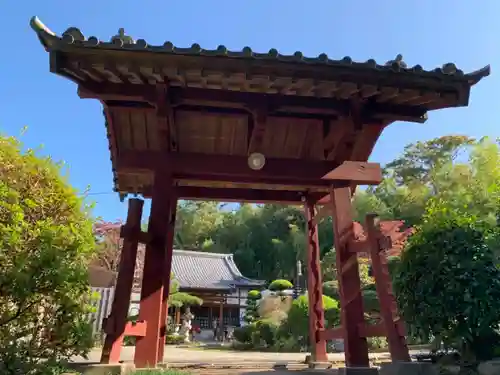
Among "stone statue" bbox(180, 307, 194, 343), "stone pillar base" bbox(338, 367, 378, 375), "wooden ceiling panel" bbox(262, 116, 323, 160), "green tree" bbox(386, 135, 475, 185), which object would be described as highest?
"green tree" bbox(386, 135, 475, 185)

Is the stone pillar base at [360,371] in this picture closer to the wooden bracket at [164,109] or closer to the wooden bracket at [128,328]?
the wooden bracket at [128,328]

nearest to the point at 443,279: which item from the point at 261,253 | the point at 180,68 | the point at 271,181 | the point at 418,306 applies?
the point at 418,306

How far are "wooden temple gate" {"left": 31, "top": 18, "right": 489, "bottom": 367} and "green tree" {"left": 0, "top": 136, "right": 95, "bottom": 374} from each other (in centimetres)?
39

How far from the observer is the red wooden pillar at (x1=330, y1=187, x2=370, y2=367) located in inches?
164

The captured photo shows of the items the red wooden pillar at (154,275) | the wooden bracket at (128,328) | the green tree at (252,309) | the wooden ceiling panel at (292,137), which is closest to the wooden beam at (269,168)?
the red wooden pillar at (154,275)

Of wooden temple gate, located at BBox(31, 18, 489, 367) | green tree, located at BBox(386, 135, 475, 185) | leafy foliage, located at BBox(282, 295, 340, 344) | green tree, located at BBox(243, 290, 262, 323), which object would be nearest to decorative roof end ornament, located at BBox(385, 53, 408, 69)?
wooden temple gate, located at BBox(31, 18, 489, 367)

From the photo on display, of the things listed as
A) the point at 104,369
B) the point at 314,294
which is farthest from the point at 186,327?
the point at 104,369

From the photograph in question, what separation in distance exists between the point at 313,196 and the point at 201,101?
3076 millimetres

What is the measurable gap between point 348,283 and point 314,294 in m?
2.13

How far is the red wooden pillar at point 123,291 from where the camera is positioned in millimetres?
4016

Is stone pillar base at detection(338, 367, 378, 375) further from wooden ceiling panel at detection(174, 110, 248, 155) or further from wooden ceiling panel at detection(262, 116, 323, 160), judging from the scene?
wooden ceiling panel at detection(174, 110, 248, 155)

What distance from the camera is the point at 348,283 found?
4.40 m

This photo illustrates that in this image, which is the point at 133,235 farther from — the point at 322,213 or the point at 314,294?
the point at 314,294

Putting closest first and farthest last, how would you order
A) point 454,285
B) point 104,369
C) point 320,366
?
point 104,369
point 454,285
point 320,366
